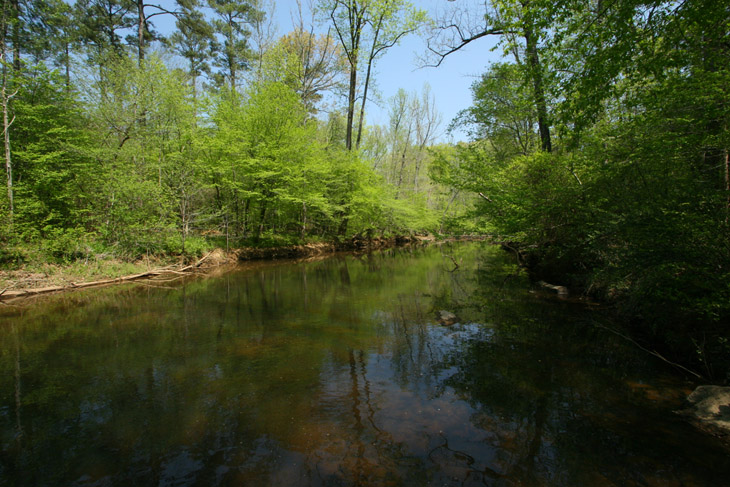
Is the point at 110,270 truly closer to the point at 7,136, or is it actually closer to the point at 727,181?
the point at 7,136

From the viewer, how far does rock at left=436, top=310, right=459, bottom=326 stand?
Result: 768 cm

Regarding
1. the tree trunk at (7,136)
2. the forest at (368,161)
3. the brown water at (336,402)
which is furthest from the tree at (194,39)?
the brown water at (336,402)

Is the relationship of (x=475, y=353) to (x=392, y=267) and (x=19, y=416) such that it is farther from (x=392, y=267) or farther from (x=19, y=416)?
(x=392, y=267)

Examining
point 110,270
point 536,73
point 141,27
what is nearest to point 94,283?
point 110,270

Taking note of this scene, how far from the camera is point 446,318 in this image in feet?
26.0

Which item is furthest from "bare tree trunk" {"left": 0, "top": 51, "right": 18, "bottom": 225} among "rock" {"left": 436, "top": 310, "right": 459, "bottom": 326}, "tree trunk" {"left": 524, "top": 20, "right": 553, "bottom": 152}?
"tree trunk" {"left": 524, "top": 20, "right": 553, "bottom": 152}

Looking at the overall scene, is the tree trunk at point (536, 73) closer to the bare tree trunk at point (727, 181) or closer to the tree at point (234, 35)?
the bare tree trunk at point (727, 181)

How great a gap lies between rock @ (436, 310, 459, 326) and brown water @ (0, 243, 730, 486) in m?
0.18

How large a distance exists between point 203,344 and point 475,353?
500 centimetres

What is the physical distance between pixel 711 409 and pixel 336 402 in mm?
4342

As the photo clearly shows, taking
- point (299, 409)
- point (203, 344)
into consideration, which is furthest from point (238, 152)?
point (299, 409)

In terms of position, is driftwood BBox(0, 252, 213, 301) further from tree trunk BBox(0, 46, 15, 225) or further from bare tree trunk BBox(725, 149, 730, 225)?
bare tree trunk BBox(725, 149, 730, 225)

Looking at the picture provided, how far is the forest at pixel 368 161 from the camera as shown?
16.3ft

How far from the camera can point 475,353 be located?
5965mm
